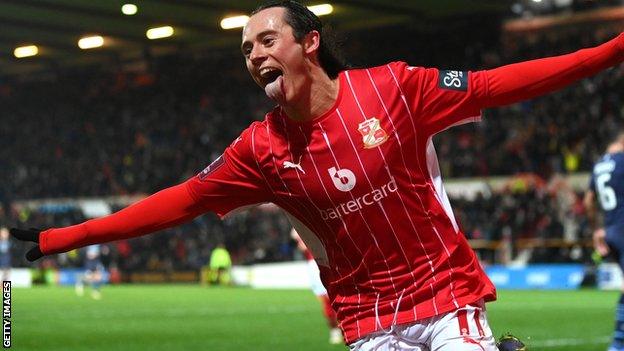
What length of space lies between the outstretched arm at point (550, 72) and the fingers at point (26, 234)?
175cm

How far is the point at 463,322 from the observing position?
12.2 ft

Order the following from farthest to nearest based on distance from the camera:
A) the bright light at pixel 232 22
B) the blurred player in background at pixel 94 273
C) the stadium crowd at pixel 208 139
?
the stadium crowd at pixel 208 139
the bright light at pixel 232 22
the blurred player in background at pixel 94 273

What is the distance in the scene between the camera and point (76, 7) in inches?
1202

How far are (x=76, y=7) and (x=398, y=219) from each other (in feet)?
92.3

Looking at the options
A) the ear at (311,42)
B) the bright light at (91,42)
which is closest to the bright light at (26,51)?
the bright light at (91,42)

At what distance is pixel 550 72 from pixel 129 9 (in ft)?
93.6

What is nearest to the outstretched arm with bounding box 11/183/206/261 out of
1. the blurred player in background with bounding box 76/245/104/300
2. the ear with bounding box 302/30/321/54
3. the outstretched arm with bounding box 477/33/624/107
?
the ear with bounding box 302/30/321/54

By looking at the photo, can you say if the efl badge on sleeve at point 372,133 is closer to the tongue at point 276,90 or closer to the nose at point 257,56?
the tongue at point 276,90

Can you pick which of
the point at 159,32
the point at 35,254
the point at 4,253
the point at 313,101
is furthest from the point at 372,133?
the point at 159,32

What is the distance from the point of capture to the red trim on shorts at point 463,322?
3699 millimetres

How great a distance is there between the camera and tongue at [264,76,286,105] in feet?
12.1

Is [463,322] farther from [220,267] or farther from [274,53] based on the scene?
[220,267]

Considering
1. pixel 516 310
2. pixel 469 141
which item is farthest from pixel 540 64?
pixel 469 141

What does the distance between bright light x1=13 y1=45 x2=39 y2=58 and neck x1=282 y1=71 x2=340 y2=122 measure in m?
34.7
